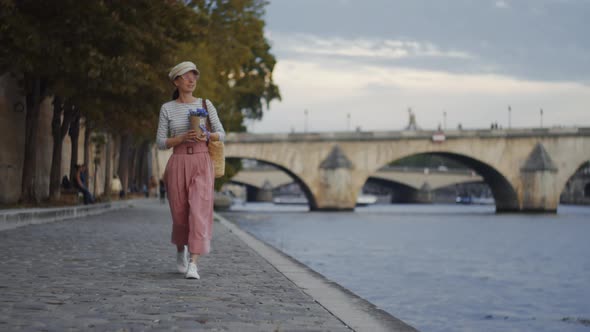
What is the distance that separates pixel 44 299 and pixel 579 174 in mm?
101049

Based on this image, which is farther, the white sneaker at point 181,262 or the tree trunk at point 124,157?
the tree trunk at point 124,157

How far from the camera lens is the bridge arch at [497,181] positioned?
197 feet

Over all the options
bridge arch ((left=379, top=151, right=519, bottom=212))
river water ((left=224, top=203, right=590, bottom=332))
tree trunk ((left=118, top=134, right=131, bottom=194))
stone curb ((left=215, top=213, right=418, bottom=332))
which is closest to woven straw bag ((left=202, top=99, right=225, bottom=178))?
stone curb ((left=215, top=213, right=418, bottom=332))

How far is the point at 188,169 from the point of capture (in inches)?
296

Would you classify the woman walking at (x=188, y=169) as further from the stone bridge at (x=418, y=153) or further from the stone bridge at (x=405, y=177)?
the stone bridge at (x=405, y=177)

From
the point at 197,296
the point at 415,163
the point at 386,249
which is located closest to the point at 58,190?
the point at 386,249

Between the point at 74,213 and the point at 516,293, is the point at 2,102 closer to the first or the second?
the point at 74,213

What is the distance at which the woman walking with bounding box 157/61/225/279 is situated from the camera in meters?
7.46

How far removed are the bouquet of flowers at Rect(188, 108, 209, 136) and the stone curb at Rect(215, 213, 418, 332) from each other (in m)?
1.59

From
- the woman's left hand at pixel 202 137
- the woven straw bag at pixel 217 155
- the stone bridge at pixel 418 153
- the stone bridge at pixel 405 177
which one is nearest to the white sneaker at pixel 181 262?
the woven straw bag at pixel 217 155

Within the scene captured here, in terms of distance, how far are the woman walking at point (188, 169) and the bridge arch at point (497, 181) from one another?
171 feet

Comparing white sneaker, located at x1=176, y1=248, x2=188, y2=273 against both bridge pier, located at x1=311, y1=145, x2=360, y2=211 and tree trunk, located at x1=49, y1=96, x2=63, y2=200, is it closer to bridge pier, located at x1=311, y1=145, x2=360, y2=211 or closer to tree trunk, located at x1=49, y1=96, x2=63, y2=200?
tree trunk, located at x1=49, y1=96, x2=63, y2=200

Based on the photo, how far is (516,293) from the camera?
42.2 ft

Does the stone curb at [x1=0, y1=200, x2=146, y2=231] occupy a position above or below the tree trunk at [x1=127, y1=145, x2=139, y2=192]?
below
